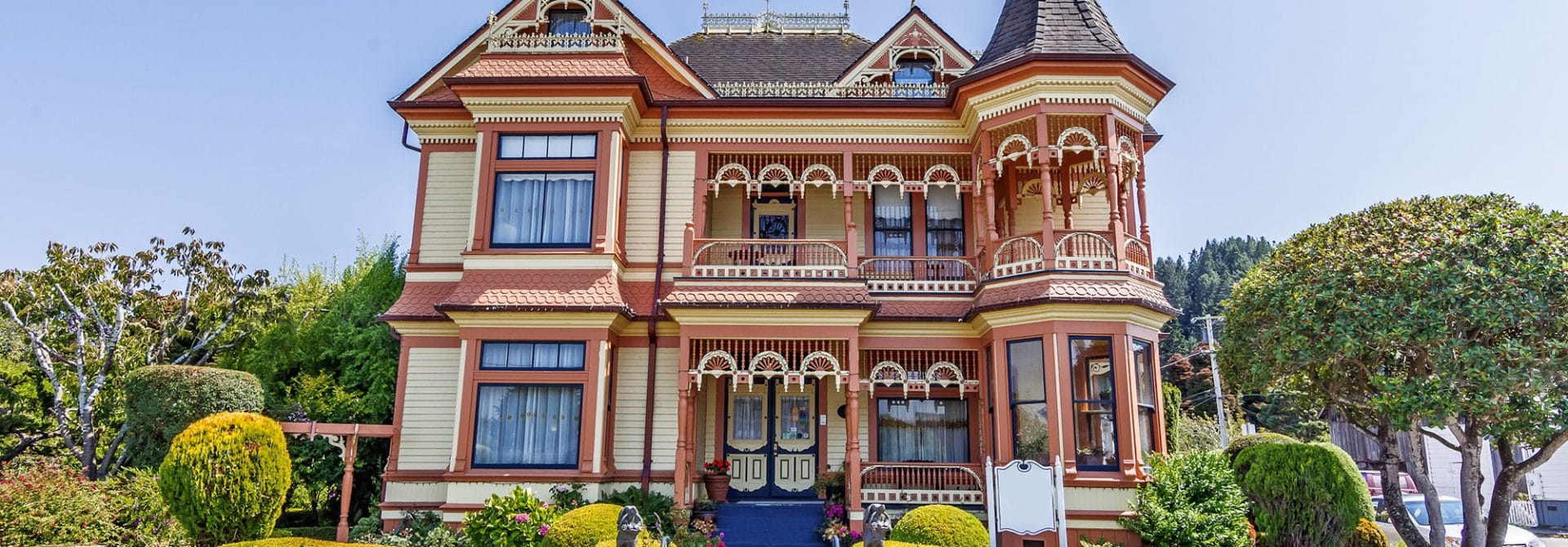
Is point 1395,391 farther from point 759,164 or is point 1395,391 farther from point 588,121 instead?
point 588,121

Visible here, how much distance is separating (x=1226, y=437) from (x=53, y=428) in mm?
33965

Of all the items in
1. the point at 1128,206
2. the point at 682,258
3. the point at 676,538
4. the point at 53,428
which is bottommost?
the point at 676,538

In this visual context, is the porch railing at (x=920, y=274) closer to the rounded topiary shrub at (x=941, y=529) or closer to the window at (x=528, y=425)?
the rounded topiary shrub at (x=941, y=529)

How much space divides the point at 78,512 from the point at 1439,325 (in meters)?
19.8

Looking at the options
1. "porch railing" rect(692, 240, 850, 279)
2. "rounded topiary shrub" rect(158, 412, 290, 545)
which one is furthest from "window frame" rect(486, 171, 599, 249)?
"rounded topiary shrub" rect(158, 412, 290, 545)

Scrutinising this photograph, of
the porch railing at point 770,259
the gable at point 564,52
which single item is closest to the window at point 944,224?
the porch railing at point 770,259

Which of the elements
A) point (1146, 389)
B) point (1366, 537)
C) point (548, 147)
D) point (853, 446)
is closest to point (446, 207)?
point (548, 147)

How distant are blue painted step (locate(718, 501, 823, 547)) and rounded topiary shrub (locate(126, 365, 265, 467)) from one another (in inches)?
367

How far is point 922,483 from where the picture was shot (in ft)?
48.2

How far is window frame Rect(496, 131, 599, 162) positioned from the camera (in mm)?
15336

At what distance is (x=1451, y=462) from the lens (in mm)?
31453

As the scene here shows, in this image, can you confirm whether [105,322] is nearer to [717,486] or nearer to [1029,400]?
[717,486]

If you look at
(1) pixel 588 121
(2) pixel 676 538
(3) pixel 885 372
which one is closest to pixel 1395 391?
(3) pixel 885 372

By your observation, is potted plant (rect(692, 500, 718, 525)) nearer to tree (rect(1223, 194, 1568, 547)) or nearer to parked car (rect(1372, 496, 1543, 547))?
tree (rect(1223, 194, 1568, 547))
